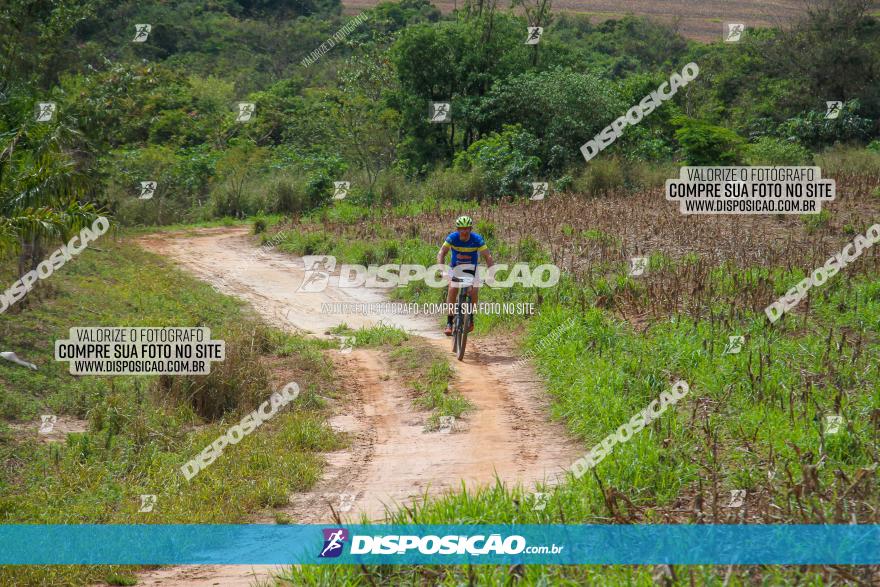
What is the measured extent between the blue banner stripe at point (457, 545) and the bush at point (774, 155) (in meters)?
20.9

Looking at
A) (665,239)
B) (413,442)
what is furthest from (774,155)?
(413,442)

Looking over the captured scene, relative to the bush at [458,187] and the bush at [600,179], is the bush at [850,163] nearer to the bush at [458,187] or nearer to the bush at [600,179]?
the bush at [600,179]

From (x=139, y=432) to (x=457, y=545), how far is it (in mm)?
5408

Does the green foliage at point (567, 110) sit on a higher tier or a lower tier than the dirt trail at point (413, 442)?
higher

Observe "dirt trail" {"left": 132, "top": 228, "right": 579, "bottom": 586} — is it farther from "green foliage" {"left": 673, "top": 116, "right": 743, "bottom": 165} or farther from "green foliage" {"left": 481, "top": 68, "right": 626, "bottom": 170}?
"green foliage" {"left": 481, "top": 68, "right": 626, "bottom": 170}

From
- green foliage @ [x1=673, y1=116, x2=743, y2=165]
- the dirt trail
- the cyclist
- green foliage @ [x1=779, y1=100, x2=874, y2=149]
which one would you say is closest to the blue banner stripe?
the dirt trail

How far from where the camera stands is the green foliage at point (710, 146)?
80.1 ft

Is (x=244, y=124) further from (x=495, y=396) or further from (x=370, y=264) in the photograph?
(x=495, y=396)

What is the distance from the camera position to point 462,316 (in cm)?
1248

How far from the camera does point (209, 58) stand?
55781mm

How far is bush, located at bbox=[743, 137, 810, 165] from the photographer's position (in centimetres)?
2480

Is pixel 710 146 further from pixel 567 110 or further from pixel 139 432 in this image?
pixel 139 432

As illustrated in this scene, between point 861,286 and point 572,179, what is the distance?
14756 millimetres

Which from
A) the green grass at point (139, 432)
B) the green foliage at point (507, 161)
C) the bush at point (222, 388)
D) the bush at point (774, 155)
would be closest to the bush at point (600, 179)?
the green foliage at point (507, 161)
